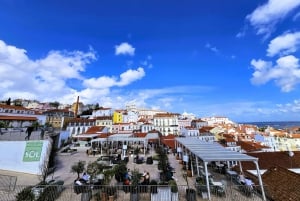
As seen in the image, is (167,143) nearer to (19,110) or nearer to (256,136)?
(19,110)

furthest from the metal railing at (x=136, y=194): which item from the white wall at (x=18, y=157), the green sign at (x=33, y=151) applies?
the green sign at (x=33, y=151)

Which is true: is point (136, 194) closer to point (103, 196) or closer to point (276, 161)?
point (103, 196)

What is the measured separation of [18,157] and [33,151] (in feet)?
4.85

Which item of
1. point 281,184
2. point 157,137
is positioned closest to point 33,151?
point 281,184

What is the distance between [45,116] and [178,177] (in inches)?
2309

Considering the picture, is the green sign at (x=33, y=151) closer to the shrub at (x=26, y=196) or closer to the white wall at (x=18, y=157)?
the white wall at (x=18, y=157)

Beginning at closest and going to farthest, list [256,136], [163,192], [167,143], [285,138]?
[163,192] < [167,143] < [285,138] < [256,136]

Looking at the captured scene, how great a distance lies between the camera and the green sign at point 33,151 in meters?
14.9

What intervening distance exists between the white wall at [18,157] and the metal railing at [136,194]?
549 centimetres

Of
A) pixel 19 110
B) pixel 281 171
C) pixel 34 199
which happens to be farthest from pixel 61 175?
pixel 19 110

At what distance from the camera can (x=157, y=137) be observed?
30.0m

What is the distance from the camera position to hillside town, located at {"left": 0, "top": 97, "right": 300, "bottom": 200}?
13.3 m

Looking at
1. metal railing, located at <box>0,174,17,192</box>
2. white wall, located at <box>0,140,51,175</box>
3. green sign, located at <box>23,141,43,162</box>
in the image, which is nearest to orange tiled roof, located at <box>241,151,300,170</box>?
metal railing, located at <box>0,174,17,192</box>

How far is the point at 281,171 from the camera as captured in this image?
10203mm
